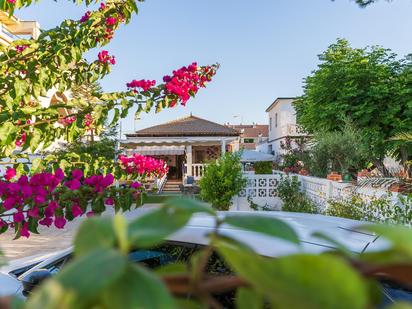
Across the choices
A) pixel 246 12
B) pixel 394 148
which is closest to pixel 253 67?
pixel 246 12

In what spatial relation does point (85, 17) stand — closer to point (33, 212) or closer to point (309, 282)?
point (33, 212)

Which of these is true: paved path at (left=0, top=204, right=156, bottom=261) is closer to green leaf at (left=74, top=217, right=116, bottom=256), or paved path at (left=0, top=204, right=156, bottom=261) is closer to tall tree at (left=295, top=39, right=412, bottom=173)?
green leaf at (left=74, top=217, right=116, bottom=256)

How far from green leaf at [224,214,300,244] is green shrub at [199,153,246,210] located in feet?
27.3

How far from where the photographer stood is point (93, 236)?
29 centimetres

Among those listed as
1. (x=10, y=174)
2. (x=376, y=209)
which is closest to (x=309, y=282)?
(x=10, y=174)

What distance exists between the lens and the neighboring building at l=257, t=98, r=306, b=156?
1176 inches

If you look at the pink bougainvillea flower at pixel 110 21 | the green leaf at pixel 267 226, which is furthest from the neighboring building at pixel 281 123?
the green leaf at pixel 267 226

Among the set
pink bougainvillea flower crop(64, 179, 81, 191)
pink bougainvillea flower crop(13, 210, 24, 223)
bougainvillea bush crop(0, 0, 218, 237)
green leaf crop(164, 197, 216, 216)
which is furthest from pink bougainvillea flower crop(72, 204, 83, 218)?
green leaf crop(164, 197, 216, 216)

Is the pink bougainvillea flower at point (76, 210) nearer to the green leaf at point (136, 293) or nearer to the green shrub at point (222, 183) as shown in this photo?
the green leaf at point (136, 293)

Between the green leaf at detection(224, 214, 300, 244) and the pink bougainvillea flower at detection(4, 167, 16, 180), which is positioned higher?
the green leaf at detection(224, 214, 300, 244)

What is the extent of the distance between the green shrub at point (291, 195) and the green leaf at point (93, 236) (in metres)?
8.52

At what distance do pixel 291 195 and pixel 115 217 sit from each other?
9.73 metres

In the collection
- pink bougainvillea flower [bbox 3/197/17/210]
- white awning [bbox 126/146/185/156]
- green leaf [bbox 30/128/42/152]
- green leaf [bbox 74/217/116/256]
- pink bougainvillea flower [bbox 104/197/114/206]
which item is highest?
white awning [bbox 126/146/185/156]

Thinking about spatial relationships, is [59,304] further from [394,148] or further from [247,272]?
[394,148]
